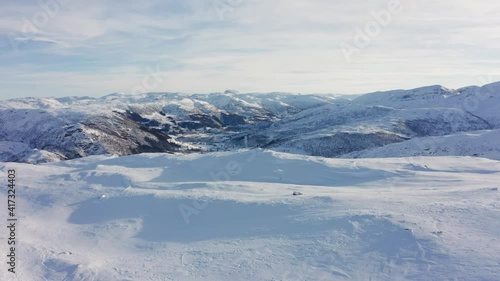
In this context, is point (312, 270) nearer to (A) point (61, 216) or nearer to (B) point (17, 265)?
(B) point (17, 265)

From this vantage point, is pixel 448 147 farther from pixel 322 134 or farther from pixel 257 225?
pixel 257 225

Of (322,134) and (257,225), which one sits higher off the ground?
(257,225)

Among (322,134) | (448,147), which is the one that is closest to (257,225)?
(448,147)

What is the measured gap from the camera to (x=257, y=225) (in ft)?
53.3

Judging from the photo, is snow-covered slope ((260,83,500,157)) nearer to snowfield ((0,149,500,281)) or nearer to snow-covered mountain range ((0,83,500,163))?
snow-covered mountain range ((0,83,500,163))

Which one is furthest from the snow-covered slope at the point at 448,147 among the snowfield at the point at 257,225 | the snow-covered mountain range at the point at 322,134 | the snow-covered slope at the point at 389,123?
the snowfield at the point at 257,225

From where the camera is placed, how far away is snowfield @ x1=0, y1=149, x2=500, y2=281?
1250cm

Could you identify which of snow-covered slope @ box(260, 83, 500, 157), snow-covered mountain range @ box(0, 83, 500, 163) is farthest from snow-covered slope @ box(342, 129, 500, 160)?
snow-covered slope @ box(260, 83, 500, 157)

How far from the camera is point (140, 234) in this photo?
645 inches

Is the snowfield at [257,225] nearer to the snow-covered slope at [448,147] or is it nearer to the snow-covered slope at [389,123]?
the snow-covered slope at [448,147]

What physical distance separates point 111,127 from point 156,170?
7593 centimetres

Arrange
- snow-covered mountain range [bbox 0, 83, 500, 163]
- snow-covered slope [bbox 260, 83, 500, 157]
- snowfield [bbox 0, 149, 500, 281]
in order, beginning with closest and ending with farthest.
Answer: snowfield [bbox 0, 149, 500, 281] < snow-covered mountain range [bbox 0, 83, 500, 163] < snow-covered slope [bbox 260, 83, 500, 157]

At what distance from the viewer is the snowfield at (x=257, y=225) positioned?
1250cm

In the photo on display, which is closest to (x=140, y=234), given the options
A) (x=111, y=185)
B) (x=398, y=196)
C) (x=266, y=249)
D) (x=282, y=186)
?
(x=266, y=249)
